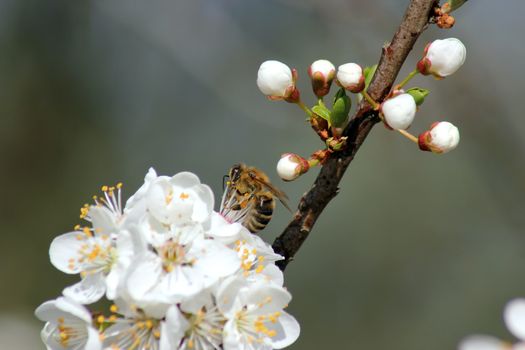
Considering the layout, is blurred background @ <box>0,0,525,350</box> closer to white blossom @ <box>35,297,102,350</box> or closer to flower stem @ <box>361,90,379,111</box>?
flower stem @ <box>361,90,379,111</box>

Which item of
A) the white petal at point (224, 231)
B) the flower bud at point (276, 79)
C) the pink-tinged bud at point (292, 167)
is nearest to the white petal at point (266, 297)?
the white petal at point (224, 231)

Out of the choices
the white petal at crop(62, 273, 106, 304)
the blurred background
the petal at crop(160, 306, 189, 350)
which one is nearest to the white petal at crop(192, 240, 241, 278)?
the petal at crop(160, 306, 189, 350)

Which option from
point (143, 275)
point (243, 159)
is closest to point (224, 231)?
point (143, 275)

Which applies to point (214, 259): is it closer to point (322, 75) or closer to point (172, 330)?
point (172, 330)

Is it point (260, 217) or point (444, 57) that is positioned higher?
point (444, 57)

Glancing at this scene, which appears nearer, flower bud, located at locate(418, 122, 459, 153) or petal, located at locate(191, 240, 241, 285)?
petal, located at locate(191, 240, 241, 285)

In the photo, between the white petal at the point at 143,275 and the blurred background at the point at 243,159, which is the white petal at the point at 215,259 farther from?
the blurred background at the point at 243,159
